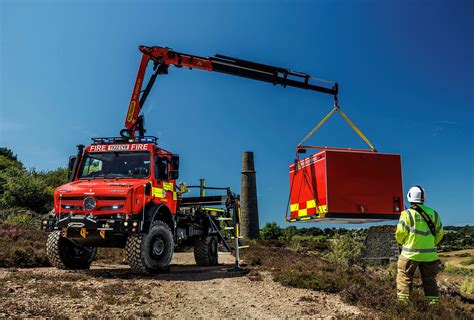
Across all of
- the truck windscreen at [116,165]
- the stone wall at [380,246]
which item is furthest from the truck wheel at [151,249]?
the stone wall at [380,246]

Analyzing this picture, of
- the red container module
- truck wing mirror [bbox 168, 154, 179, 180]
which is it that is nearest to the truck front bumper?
truck wing mirror [bbox 168, 154, 179, 180]

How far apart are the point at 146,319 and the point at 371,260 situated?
24.2 m

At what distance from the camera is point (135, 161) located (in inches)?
463

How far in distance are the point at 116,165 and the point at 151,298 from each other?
15.6ft

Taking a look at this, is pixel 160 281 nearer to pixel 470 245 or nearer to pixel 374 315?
pixel 374 315

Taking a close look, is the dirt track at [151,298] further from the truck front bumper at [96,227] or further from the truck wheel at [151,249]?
the truck front bumper at [96,227]

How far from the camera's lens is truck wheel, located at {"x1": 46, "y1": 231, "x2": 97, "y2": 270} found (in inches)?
445

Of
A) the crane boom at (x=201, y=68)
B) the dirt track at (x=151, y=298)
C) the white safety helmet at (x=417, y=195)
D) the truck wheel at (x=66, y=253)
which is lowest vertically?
the dirt track at (x=151, y=298)

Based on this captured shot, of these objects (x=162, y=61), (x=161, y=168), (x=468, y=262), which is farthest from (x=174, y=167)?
(x=468, y=262)

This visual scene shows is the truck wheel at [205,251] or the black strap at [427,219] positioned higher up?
the black strap at [427,219]

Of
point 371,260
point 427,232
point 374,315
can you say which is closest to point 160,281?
point 374,315

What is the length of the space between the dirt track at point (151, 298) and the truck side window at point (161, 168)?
9.35ft

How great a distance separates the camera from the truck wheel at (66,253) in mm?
11312

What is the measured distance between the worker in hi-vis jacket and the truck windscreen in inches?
264
